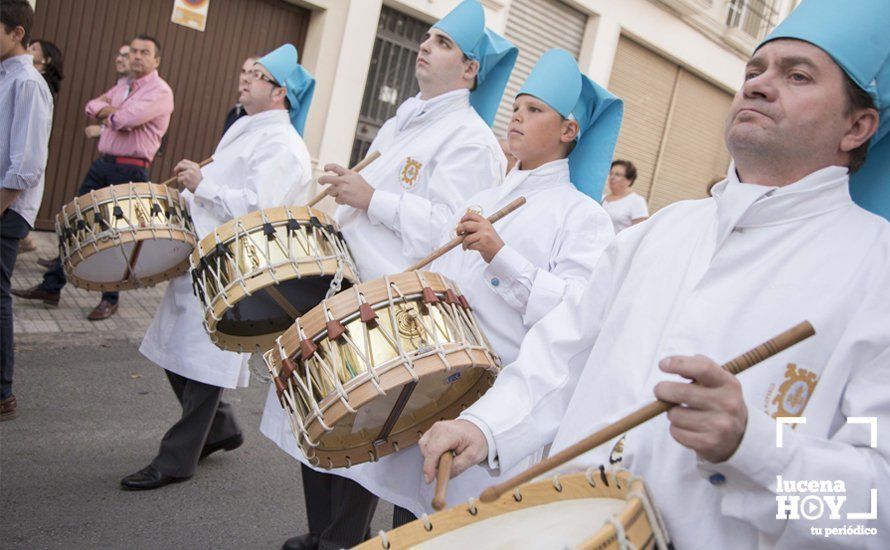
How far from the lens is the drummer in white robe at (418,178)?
134 inches

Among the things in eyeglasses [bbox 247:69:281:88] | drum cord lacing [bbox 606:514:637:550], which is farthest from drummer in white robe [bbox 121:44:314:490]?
drum cord lacing [bbox 606:514:637:550]

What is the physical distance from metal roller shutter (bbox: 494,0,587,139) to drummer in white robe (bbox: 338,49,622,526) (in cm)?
857

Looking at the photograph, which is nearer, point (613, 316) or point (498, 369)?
point (613, 316)

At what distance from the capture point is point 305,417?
2.40 meters

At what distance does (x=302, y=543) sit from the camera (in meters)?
3.78

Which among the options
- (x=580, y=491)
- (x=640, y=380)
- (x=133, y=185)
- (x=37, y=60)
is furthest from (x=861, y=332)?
(x=37, y=60)

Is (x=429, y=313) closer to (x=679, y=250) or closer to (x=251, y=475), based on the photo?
(x=679, y=250)

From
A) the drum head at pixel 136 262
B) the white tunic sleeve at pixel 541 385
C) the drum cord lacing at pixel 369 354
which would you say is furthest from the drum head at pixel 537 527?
the drum head at pixel 136 262

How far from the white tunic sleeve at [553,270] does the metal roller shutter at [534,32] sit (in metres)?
8.93

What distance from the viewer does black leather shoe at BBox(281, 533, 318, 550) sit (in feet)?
12.3

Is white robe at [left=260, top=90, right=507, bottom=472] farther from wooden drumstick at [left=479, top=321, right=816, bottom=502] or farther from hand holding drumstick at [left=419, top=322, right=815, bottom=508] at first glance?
hand holding drumstick at [left=419, top=322, right=815, bottom=508]

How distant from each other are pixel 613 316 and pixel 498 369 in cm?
68

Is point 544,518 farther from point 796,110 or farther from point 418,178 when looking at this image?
point 418,178

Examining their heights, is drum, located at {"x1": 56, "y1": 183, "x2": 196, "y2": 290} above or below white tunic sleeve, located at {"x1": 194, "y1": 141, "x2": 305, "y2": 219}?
below
